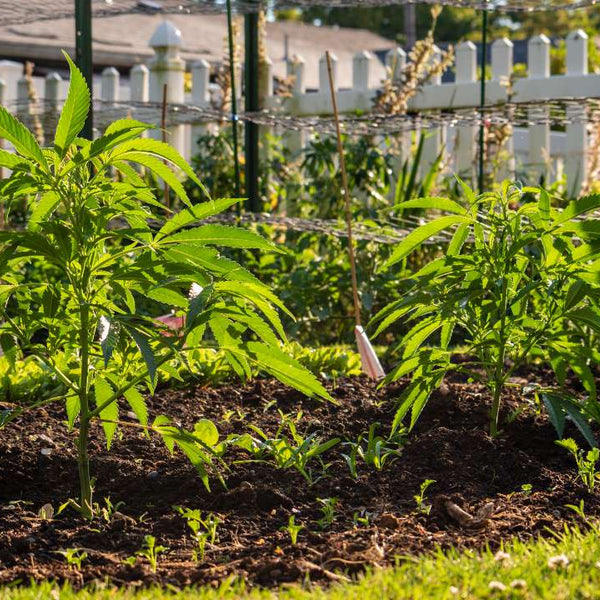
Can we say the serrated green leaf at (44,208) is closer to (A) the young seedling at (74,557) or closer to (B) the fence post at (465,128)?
(A) the young seedling at (74,557)

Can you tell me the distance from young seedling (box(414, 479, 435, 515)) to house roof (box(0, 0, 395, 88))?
399 inches

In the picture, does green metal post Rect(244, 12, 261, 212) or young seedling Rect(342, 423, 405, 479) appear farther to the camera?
green metal post Rect(244, 12, 261, 212)

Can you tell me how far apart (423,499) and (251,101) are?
4.10m

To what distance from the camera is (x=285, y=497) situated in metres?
3.25

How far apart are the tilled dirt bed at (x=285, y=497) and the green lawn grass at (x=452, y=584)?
0.12 m

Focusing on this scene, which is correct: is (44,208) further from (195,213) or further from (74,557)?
(74,557)

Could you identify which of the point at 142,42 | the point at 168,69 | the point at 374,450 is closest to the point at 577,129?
the point at 168,69

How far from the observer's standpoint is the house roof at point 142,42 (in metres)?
18.0

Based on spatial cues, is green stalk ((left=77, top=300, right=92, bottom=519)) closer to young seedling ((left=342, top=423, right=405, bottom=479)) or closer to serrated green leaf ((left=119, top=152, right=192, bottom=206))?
serrated green leaf ((left=119, top=152, right=192, bottom=206))

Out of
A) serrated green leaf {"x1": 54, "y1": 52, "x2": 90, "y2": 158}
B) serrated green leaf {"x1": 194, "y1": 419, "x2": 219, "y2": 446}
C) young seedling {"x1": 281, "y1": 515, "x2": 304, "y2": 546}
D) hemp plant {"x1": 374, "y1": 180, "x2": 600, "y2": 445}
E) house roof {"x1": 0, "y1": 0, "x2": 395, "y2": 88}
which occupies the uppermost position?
house roof {"x1": 0, "y1": 0, "x2": 395, "y2": 88}

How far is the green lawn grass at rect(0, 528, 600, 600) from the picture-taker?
2432 mm

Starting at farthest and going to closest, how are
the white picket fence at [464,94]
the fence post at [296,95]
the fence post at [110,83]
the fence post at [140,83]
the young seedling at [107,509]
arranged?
the fence post at [110,83] < the fence post at [140,83] < the fence post at [296,95] < the white picket fence at [464,94] < the young seedling at [107,509]

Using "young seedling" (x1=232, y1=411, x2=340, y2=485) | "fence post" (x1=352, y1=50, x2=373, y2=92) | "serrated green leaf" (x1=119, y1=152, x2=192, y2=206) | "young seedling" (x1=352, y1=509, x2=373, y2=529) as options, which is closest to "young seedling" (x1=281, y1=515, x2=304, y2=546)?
"young seedling" (x1=352, y1=509, x2=373, y2=529)

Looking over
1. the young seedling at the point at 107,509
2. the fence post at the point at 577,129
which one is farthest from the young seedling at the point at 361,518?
the fence post at the point at 577,129
